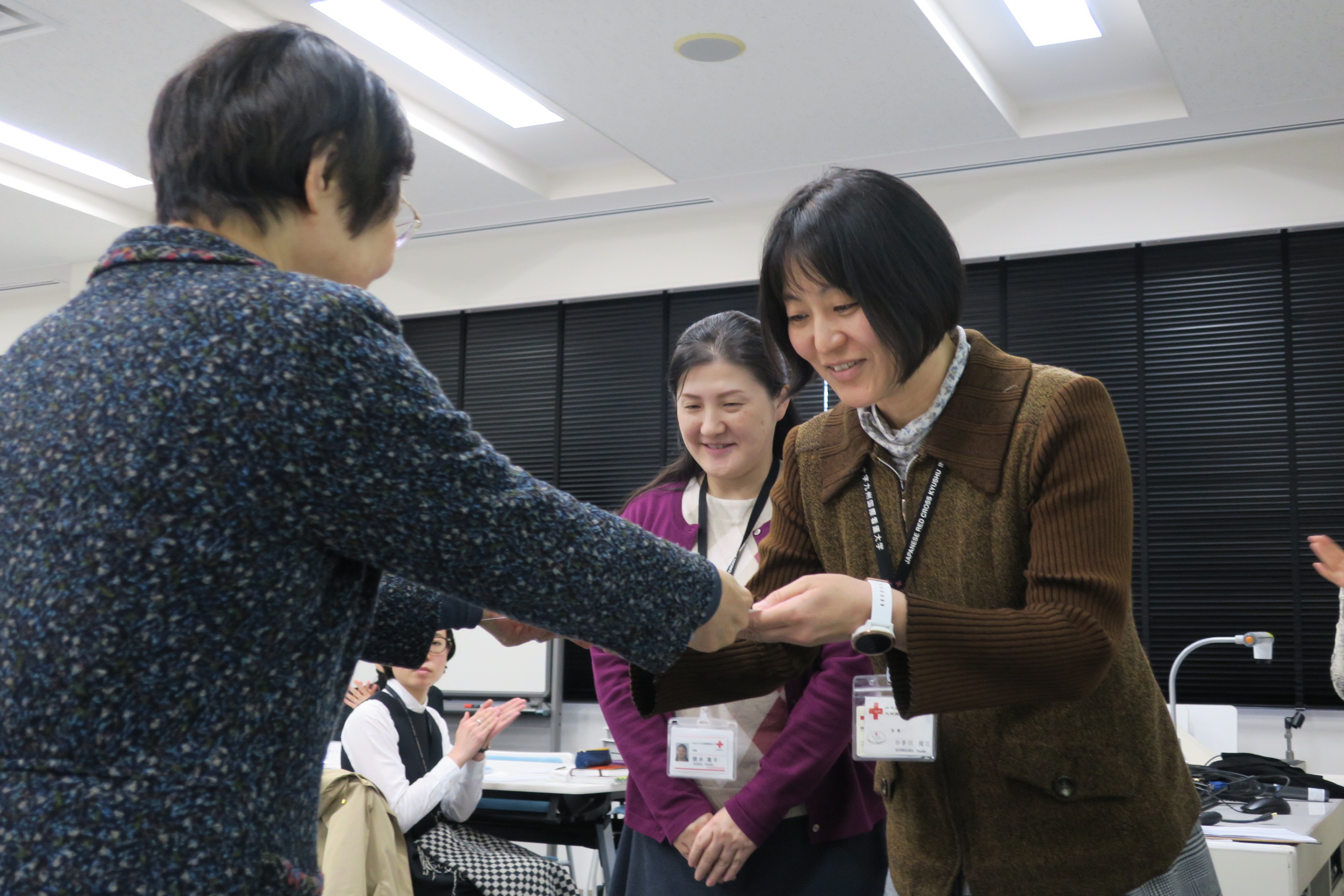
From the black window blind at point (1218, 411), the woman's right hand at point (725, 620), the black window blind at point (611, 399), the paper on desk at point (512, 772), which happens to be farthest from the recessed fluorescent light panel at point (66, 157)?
the woman's right hand at point (725, 620)

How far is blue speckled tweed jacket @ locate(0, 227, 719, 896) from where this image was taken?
812mm

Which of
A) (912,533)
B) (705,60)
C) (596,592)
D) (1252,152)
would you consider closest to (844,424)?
(912,533)

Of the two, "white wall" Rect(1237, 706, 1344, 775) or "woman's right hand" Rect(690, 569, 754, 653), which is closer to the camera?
"woman's right hand" Rect(690, 569, 754, 653)

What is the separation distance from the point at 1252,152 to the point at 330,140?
19.1 ft

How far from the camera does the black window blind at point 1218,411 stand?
552cm

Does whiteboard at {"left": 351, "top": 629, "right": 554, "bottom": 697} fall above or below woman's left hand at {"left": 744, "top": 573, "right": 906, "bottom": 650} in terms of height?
below

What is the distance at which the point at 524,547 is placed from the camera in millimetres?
947

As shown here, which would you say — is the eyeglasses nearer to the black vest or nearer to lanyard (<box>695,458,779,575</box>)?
lanyard (<box>695,458,779,575</box>)

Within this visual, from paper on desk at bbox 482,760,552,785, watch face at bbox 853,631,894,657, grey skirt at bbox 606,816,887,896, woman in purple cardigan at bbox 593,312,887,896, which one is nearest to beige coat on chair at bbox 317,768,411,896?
paper on desk at bbox 482,760,552,785

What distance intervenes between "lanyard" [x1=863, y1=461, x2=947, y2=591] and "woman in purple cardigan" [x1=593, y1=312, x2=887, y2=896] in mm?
477

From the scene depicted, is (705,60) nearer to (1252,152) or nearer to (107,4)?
(107,4)

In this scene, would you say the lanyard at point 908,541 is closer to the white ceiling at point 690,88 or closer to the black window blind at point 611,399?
the white ceiling at point 690,88

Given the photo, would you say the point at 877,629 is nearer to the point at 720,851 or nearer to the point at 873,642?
the point at 873,642

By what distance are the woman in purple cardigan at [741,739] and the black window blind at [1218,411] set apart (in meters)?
3.83
